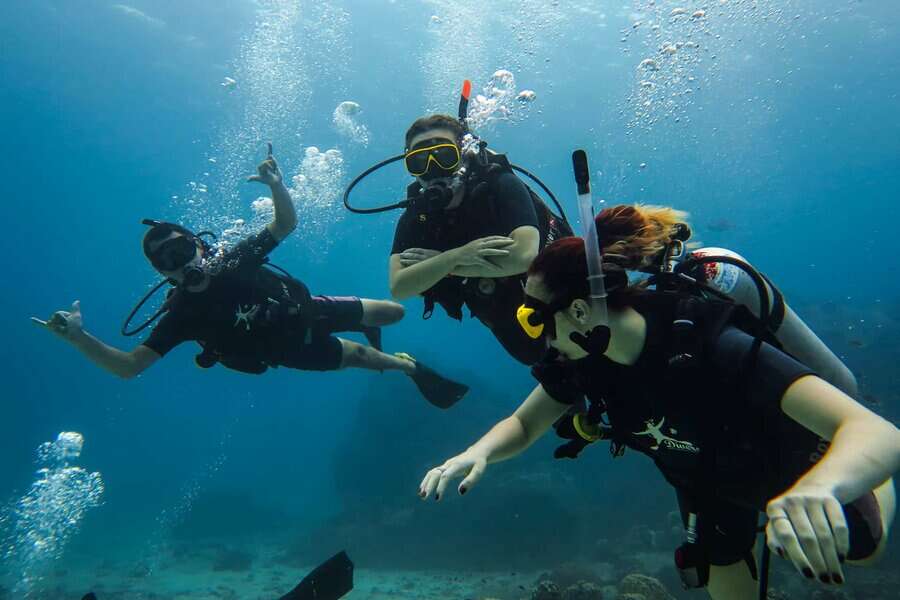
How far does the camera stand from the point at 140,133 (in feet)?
114

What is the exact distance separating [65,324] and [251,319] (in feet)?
6.37

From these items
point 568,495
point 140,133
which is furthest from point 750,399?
point 140,133

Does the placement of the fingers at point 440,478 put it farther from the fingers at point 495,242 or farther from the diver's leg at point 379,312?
the diver's leg at point 379,312

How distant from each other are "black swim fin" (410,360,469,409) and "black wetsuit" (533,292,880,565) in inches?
194

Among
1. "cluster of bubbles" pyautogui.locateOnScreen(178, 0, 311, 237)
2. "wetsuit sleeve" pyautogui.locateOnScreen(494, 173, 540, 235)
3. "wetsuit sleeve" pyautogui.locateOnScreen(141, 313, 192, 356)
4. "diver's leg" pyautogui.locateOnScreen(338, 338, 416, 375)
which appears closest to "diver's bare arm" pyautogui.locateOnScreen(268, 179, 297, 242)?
"wetsuit sleeve" pyautogui.locateOnScreen(141, 313, 192, 356)

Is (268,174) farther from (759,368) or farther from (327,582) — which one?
(759,368)

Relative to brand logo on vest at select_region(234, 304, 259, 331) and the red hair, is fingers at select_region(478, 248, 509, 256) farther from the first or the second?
brand logo on vest at select_region(234, 304, 259, 331)

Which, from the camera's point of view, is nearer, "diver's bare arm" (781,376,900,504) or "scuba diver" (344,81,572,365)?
"diver's bare arm" (781,376,900,504)

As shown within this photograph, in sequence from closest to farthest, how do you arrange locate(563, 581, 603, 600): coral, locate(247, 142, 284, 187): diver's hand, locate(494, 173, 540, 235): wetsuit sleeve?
locate(494, 173, 540, 235): wetsuit sleeve
locate(247, 142, 284, 187): diver's hand
locate(563, 581, 603, 600): coral

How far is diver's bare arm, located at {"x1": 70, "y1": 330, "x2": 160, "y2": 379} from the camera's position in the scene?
575 centimetres

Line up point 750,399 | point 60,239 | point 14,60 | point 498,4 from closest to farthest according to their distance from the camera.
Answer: point 750,399 < point 498,4 < point 14,60 < point 60,239

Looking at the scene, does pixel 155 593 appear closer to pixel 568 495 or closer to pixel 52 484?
pixel 52 484

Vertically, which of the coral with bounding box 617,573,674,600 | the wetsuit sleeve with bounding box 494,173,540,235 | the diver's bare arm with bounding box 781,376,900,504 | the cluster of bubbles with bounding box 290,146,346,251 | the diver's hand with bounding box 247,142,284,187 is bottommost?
the coral with bounding box 617,573,674,600

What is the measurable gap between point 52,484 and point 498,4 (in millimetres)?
32352
